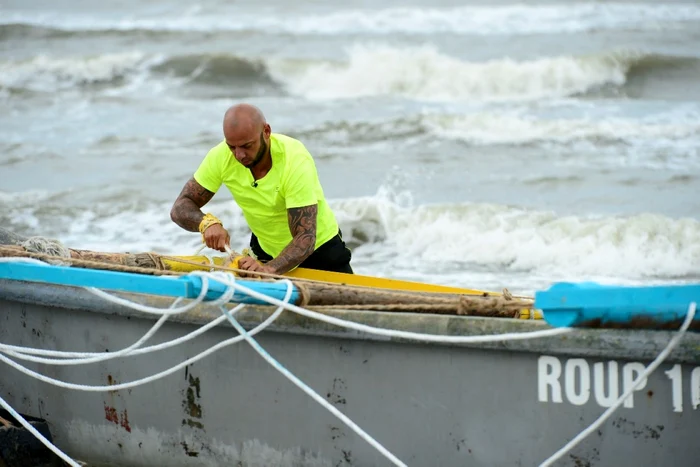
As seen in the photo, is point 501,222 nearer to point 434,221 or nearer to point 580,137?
point 434,221

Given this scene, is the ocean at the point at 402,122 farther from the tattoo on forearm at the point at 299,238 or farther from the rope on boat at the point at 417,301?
the rope on boat at the point at 417,301

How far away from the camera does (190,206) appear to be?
5129 millimetres

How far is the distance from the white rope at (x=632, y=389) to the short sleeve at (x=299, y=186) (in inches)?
73.7

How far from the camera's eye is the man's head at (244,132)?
4.49 m

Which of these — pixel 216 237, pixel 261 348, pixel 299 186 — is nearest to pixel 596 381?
pixel 261 348

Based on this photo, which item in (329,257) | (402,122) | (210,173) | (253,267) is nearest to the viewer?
(253,267)

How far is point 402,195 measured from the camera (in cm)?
1135

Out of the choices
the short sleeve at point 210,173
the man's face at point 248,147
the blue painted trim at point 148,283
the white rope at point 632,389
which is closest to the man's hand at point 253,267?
the man's face at point 248,147

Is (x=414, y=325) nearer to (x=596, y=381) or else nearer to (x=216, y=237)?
(x=596, y=381)

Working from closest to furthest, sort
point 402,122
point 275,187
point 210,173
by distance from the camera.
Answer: point 275,187, point 210,173, point 402,122

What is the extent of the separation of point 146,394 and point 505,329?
1.78 m

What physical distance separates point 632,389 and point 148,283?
6.40ft

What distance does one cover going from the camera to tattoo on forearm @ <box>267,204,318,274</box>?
4.68m

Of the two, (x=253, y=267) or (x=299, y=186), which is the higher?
(x=299, y=186)
